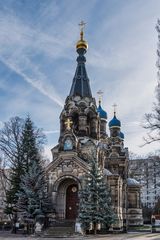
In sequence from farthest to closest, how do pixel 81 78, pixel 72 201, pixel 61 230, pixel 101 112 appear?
1. pixel 101 112
2. pixel 81 78
3. pixel 72 201
4. pixel 61 230

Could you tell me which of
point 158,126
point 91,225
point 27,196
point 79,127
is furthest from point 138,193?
point 158,126

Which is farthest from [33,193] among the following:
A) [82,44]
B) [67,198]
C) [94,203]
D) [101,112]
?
[101,112]

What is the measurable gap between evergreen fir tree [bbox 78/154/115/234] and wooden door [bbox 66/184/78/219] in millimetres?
3034

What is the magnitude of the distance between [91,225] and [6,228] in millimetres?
11425

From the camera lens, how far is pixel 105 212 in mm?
24094

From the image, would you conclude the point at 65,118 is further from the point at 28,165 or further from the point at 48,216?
the point at 48,216

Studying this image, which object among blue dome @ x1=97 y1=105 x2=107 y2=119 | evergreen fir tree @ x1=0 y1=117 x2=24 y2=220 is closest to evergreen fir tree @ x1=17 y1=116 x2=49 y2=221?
evergreen fir tree @ x1=0 y1=117 x2=24 y2=220

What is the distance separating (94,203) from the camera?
923 inches

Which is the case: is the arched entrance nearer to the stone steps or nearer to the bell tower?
the stone steps

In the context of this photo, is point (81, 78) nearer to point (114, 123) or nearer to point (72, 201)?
point (114, 123)

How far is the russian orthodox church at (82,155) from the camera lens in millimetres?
27250

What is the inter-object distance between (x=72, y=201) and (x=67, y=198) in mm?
507

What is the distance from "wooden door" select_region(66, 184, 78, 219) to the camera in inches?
1078

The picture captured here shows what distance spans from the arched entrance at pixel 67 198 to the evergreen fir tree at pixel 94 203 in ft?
9.38
